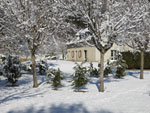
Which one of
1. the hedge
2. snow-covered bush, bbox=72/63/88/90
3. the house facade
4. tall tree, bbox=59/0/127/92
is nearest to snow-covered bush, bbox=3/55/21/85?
snow-covered bush, bbox=72/63/88/90

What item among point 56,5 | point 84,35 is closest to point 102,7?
point 84,35

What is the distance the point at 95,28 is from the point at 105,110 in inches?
171

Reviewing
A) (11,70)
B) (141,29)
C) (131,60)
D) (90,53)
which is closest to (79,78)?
(11,70)

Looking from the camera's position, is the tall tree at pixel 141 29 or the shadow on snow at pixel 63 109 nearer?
the shadow on snow at pixel 63 109

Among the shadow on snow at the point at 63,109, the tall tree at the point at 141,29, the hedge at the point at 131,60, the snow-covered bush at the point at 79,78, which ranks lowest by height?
the shadow on snow at the point at 63,109

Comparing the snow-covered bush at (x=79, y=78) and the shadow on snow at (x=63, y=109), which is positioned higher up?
the snow-covered bush at (x=79, y=78)

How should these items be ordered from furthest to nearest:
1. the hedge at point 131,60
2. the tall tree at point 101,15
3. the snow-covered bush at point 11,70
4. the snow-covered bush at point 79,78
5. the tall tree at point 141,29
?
the hedge at point 131,60
the snow-covered bush at point 11,70
the tall tree at point 141,29
the snow-covered bush at point 79,78
the tall tree at point 101,15

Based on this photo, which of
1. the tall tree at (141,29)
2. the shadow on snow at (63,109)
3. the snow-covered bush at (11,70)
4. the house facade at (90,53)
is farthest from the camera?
the house facade at (90,53)

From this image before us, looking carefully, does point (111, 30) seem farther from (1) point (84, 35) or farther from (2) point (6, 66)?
(2) point (6, 66)

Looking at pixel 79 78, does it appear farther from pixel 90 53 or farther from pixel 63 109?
pixel 90 53

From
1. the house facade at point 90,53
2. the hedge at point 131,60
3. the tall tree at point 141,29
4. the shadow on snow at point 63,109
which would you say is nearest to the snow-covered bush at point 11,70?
the shadow on snow at point 63,109

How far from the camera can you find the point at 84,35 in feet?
29.8

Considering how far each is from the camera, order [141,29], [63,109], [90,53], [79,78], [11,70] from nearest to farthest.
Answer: [63,109]
[79,78]
[11,70]
[141,29]
[90,53]

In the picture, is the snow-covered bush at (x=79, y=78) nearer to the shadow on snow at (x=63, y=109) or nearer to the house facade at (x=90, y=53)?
the shadow on snow at (x=63, y=109)
